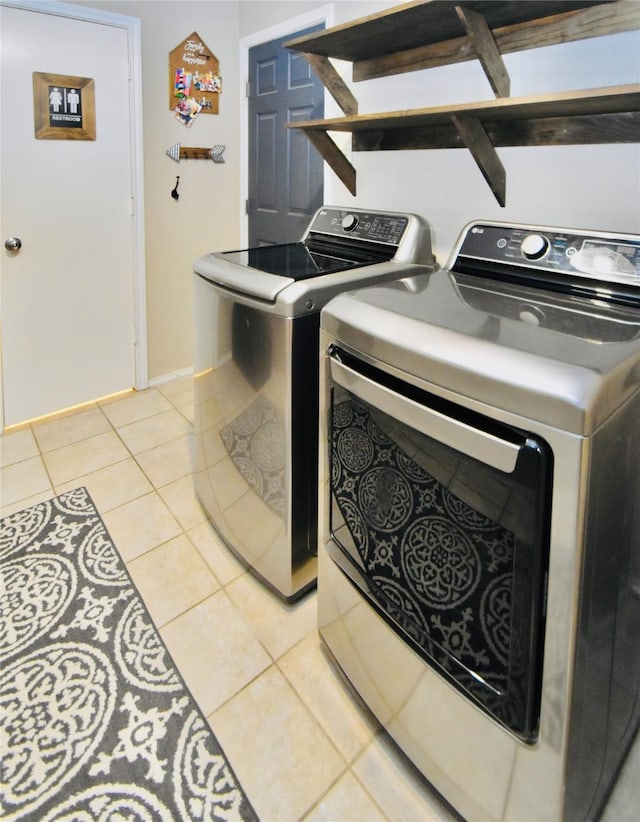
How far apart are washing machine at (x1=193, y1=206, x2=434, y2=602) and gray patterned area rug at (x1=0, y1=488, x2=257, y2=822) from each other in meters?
0.45

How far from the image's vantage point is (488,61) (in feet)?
4.78

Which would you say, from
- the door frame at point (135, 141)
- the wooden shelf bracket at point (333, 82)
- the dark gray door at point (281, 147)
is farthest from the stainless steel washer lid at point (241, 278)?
the door frame at point (135, 141)

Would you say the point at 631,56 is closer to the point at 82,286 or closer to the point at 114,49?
the point at 114,49

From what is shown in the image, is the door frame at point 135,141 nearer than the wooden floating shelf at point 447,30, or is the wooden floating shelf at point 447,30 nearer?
the wooden floating shelf at point 447,30

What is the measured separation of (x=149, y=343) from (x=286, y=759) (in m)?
2.62

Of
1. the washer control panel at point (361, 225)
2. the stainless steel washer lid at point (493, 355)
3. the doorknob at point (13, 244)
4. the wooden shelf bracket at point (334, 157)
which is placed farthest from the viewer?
the doorknob at point (13, 244)

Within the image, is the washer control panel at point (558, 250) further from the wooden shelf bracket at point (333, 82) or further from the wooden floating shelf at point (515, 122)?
the wooden shelf bracket at point (333, 82)

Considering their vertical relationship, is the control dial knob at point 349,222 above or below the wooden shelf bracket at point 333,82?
below

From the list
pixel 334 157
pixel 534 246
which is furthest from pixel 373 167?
pixel 534 246

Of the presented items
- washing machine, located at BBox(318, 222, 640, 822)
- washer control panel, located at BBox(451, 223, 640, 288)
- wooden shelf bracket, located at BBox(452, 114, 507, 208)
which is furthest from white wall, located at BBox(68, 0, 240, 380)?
washing machine, located at BBox(318, 222, 640, 822)

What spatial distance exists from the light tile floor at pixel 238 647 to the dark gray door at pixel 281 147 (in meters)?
1.41

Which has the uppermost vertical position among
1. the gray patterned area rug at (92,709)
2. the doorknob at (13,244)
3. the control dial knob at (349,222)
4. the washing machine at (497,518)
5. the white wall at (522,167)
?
the white wall at (522,167)

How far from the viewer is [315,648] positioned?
1.57 meters

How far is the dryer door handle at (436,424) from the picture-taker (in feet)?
2.63
